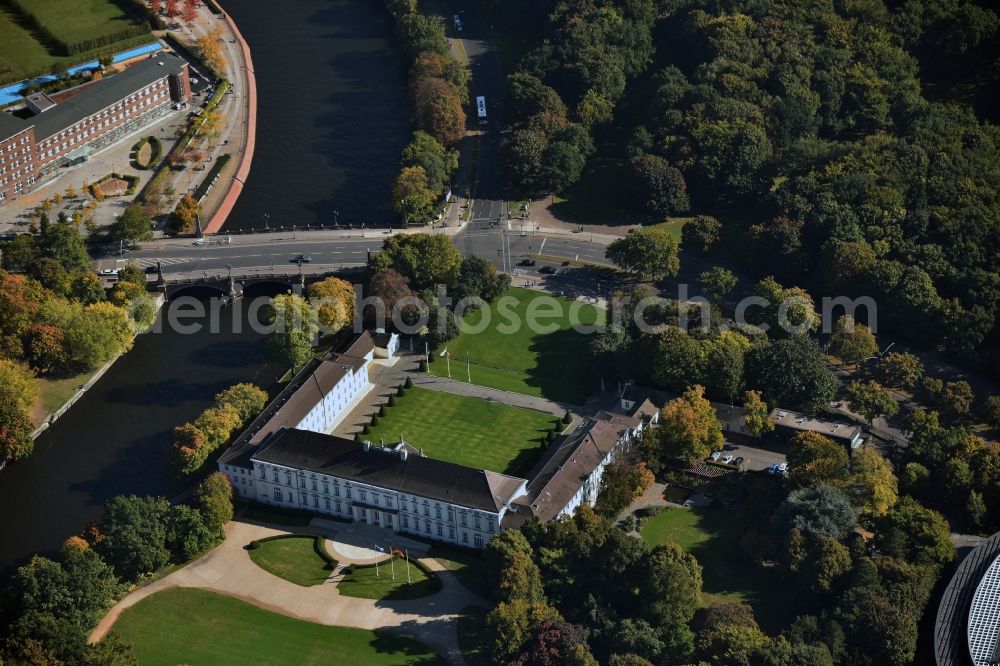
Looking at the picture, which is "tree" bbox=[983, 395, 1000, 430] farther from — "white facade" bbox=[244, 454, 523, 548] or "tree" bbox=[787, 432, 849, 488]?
"white facade" bbox=[244, 454, 523, 548]

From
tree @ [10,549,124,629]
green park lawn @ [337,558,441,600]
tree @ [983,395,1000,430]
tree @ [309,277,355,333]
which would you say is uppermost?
tree @ [309,277,355,333]

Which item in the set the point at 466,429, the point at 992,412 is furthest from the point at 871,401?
the point at 466,429

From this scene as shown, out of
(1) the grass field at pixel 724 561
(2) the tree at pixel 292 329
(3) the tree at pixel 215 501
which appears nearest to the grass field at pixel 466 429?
(2) the tree at pixel 292 329

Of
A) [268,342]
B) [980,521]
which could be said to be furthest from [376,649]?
[980,521]

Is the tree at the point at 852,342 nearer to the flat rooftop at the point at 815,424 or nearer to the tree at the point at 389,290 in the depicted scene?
the flat rooftop at the point at 815,424

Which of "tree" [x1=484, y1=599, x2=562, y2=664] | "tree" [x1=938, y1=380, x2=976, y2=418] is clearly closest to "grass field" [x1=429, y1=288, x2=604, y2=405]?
"tree" [x1=938, y1=380, x2=976, y2=418]
